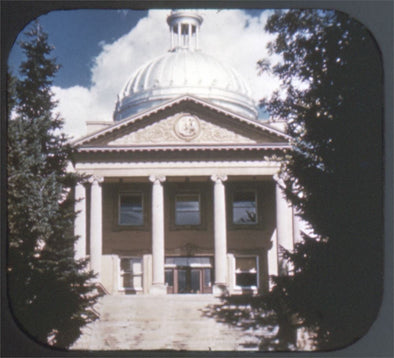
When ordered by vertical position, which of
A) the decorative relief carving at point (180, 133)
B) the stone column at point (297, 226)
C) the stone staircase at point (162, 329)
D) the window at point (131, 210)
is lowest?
the stone staircase at point (162, 329)

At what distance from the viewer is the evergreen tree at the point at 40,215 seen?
5.34 m

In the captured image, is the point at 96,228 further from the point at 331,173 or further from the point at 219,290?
the point at 331,173

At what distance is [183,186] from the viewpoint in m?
11.0

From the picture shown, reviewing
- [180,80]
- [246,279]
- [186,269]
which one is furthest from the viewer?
[186,269]

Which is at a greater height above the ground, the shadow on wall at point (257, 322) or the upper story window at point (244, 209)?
the upper story window at point (244, 209)

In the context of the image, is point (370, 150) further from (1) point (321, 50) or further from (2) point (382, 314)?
(2) point (382, 314)

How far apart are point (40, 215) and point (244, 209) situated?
3.23m

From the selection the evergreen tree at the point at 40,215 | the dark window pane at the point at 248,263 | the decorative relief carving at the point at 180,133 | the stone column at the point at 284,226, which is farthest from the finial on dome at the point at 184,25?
the decorative relief carving at the point at 180,133

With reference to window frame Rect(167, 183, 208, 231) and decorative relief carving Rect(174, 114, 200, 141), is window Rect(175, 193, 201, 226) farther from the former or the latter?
decorative relief carving Rect(174, 114, 200, 141)

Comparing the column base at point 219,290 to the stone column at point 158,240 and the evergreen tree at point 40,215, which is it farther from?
the evergreen tree at point 40,215

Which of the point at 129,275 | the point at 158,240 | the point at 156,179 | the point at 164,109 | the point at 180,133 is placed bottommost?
the point at 129,275

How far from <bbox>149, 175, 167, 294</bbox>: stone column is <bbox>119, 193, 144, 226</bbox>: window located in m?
0.25

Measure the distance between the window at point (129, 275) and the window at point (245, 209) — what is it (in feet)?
5.32

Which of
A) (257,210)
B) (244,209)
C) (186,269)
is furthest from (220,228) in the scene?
(186,269)
